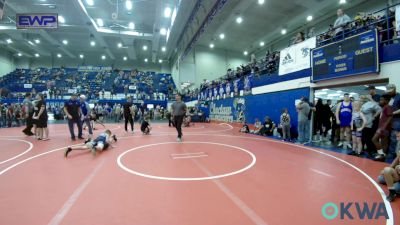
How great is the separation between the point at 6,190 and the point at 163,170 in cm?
265

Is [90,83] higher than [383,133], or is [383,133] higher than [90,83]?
[90,83]

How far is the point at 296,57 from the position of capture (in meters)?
10.7

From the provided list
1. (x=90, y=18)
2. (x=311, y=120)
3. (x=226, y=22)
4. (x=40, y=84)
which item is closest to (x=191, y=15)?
(x=226, y=22)

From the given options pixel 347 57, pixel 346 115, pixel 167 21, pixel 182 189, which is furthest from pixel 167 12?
pixel 182 189

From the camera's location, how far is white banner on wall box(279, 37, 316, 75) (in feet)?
32.5

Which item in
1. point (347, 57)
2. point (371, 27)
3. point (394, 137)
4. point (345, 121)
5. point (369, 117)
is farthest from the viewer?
point (347, 57)

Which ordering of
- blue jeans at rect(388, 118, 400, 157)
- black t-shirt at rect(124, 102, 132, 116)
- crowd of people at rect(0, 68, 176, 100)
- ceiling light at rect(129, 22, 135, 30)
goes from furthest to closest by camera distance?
crowd of people at rect(0, 68, 176, 100), ceiling light at rect(129, 22, 135, 30), black t-shirt at rect(124, 102, 132, 116), blue jeans at rect(388, 118, 400, 157)

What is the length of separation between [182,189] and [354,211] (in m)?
2.46

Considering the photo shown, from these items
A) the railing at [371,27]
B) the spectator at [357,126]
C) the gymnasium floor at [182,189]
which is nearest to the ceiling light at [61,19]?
the gymnasium floor at [182,189]

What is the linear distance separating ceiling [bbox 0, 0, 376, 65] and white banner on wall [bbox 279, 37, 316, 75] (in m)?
7.33

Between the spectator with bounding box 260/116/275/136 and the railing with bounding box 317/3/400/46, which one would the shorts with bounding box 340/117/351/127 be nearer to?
the railing with bounding box 317/3/400/46

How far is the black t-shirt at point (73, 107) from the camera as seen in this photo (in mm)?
9281

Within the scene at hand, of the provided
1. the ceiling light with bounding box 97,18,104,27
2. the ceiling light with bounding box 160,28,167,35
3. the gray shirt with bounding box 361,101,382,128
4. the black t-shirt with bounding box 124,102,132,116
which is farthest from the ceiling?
the gray shirt with bounding box 361,101,382,128

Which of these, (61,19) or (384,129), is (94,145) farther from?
(61,19)
